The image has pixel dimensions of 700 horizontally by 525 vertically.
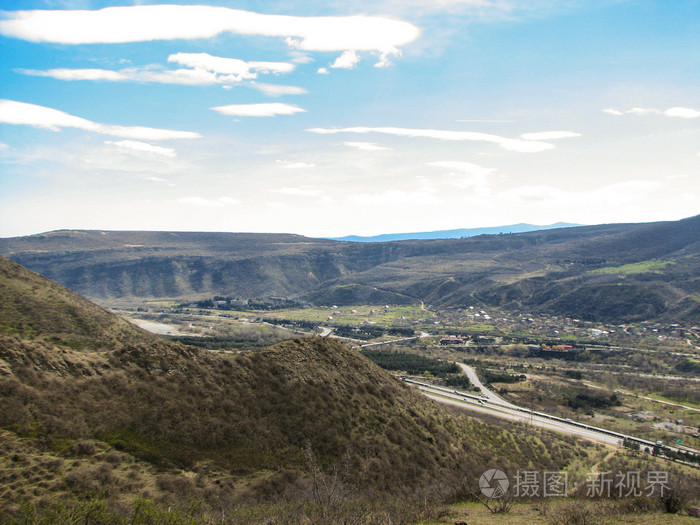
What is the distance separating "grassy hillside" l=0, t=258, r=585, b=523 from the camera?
73.2 feet

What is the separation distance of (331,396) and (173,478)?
15.0m

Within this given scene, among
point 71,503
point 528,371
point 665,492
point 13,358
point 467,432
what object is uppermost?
point 13,358

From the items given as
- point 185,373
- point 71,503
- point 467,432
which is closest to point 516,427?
point 467,432

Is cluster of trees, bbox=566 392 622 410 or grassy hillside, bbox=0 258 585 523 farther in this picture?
cluster of trees, bbox=566 392 622 410

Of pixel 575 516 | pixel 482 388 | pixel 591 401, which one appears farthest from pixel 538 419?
pixel 575 516

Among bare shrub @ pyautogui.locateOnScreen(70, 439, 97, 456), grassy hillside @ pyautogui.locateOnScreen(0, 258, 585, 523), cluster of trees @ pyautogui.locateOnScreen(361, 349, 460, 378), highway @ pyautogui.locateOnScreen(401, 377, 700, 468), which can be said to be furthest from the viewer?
cluster of trees @ pyautogui.locateOnScreen(361, 349, 460, 378)

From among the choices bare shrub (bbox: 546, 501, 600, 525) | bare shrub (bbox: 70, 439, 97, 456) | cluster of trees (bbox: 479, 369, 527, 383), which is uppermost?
bare shrub (bbox: 70, 439, 97, 456)

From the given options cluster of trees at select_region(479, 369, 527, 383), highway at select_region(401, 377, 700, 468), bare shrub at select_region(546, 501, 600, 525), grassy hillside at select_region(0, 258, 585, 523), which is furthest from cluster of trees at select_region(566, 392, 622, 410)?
bare shrub at select_region(546, 501, 600, 525)

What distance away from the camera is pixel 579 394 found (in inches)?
2864

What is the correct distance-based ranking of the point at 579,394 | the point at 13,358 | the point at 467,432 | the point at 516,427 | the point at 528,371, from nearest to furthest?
the point at 13,358 → the point at 467,432 → the point at 516,427 → the point at 579,394 → the point at 528,371

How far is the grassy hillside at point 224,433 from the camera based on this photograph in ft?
73.2

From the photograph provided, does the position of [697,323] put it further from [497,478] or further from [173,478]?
[173,478]

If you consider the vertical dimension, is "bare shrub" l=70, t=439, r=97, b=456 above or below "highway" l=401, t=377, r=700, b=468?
above

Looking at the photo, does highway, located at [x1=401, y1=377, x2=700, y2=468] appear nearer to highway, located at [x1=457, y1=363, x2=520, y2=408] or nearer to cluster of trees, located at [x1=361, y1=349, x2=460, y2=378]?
highway, located at [x1=457, y1=363, x2=520, y2=408]
